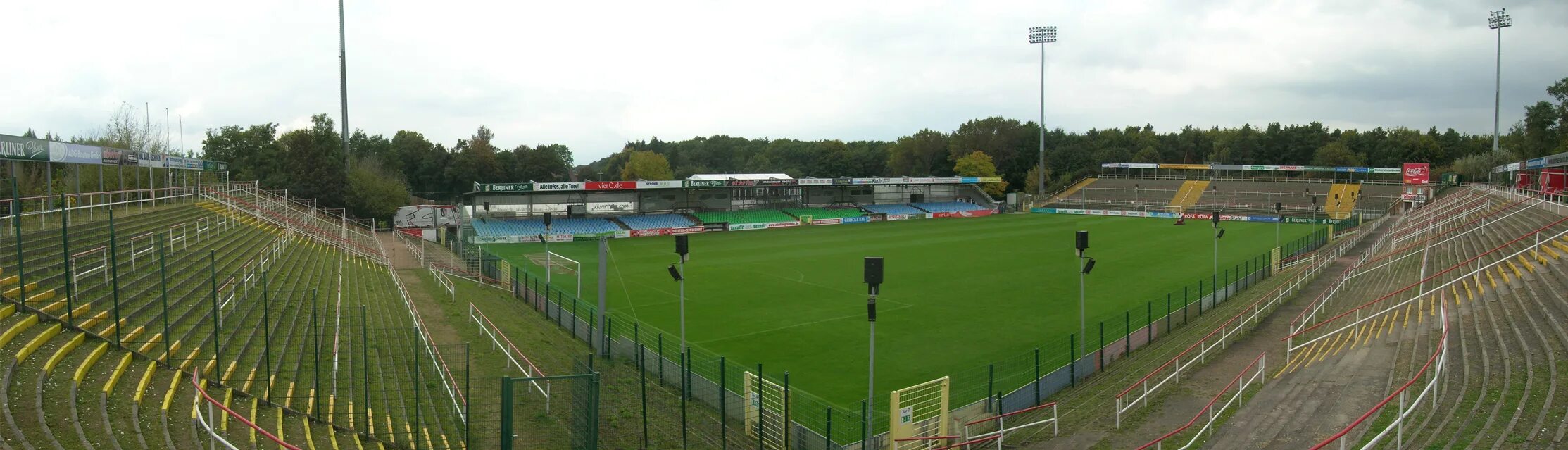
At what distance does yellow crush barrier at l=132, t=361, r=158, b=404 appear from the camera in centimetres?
1112

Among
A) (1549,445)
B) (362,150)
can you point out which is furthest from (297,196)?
(1549,445)

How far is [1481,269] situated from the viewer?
21.9 m

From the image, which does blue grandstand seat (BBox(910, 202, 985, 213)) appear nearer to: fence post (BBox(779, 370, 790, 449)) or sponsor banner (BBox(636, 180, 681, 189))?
sponsor banner (BBox(636, 180, 681, 189))

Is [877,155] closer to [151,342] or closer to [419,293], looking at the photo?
[419,293]

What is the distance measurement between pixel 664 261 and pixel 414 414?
2723 cm

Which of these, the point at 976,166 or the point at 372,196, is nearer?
the point at 372,196

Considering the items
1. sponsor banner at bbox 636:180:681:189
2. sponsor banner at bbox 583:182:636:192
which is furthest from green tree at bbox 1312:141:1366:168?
sponsor banner at bbox 583:182:636:192

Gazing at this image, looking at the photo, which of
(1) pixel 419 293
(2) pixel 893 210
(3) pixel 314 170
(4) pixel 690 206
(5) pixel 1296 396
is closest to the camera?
(5) pixel 1296 396

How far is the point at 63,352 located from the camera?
11977mm

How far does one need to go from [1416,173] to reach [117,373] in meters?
75.3

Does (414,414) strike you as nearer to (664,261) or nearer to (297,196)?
(664,261)

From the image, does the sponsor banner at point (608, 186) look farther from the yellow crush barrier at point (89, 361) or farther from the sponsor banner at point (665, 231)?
the yellow crush barrier at point (89, 361)

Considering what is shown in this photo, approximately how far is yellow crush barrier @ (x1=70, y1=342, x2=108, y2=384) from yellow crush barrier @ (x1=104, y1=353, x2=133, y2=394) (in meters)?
0.27

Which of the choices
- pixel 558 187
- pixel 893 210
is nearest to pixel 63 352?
pixel 558 187
